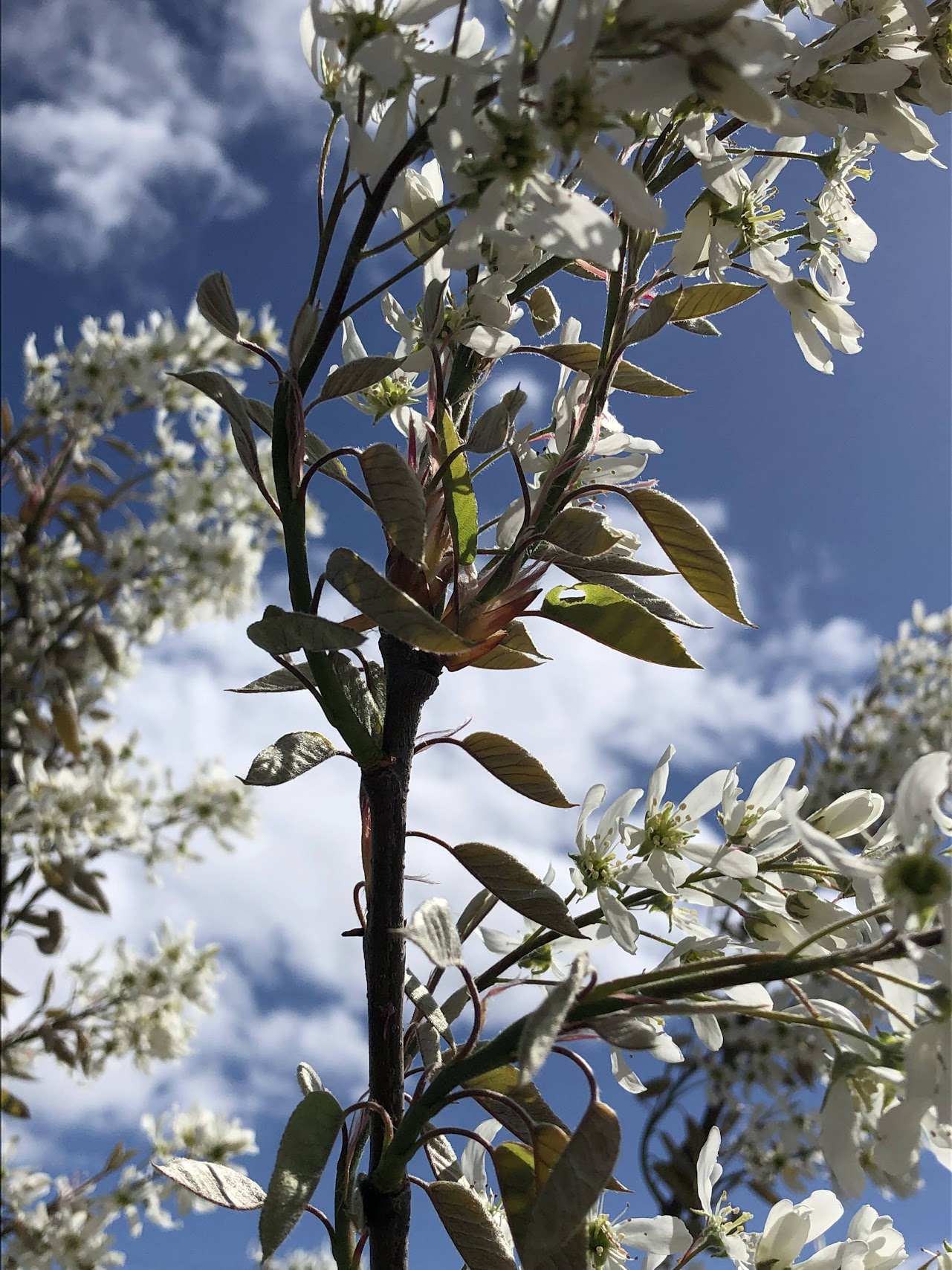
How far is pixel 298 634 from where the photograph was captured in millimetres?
439

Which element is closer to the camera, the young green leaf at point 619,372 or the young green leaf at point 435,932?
the young green leaf at point 435,932

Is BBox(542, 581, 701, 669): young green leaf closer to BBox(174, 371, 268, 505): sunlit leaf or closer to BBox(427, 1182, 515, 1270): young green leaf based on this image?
BBox(174, 371, 268, 505): sunlit leaf

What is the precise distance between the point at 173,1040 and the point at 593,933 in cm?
207

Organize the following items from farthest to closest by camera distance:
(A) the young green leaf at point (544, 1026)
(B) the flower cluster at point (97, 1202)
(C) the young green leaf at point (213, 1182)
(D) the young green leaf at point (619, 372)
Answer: (B) the flower cluster at point (97, 1202), (D) the young green leaf at point (619, 372), (C) the young green leaf at point (213, 1182), (A) the young green leaf at point (544, 1026)

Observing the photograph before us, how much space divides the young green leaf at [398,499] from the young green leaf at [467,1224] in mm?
294

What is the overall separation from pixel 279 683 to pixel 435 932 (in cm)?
17

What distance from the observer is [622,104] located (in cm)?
37

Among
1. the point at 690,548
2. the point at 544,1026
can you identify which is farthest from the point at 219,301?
the point at 544,1026

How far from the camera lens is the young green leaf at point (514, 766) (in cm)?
53

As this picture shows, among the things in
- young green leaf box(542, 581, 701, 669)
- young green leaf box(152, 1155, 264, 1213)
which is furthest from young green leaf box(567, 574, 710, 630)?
young green leaf box(152, 1155, 264, 1213)

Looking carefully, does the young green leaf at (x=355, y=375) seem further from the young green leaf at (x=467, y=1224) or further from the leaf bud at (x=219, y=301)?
the young green leaf at (x=467, y=1224)

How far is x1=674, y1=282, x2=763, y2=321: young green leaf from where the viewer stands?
538 millimetres

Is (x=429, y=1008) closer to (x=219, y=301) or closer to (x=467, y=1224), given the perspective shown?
(x=467, y=1224)

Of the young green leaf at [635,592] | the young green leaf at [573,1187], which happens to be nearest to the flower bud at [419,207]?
the young green leaf at [635,592]
